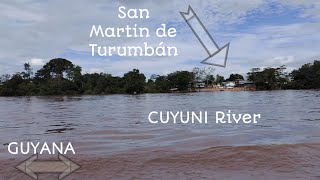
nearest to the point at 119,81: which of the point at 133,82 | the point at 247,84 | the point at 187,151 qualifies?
the point at 133,82

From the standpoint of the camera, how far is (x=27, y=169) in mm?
4871

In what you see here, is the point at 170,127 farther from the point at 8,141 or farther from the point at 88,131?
the point at 8,141

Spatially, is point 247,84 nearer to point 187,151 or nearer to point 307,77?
point 307,77

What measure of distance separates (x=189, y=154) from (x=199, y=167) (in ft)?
2.82

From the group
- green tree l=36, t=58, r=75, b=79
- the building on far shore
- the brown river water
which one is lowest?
the brown river water

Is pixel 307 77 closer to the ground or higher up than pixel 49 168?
higher up

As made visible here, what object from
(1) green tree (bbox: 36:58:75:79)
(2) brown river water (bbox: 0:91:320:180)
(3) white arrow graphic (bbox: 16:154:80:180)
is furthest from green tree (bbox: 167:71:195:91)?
(3) white arrow graphic (bbox: 16:154:80:180)

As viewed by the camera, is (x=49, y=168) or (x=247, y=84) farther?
(x=247, y=84)

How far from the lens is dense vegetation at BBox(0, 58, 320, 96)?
58219 mm

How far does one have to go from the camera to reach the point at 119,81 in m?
59.3

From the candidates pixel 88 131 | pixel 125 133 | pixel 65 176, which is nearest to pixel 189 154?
pixel 65 176

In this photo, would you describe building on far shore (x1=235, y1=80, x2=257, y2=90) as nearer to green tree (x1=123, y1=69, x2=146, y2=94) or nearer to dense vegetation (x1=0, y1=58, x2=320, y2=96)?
dense vegetation (x1=0, y1=58, x2=320, y2=96)

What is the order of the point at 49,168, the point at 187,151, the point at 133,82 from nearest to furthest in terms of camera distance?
the point at 49,168 < the point at 187,151 < the point at 133,82

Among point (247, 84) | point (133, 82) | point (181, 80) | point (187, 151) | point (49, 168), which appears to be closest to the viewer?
point (49, 168)
